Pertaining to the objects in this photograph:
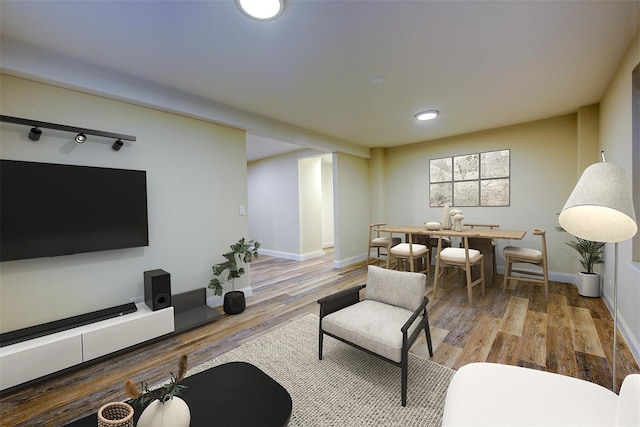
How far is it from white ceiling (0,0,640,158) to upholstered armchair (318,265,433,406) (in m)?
1.84

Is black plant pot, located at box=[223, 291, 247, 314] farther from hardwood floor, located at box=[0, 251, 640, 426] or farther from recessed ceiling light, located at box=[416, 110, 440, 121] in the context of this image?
recessed ceiling light, located at box=[416, 110, 440, 121]

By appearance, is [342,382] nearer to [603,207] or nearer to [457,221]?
[603,207]

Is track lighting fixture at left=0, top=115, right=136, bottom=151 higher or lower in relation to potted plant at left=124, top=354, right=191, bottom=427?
higher

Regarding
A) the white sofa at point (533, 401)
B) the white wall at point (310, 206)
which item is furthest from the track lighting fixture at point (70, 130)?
the white wall at point (310, 206)

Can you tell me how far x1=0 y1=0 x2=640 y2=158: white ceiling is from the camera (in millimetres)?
1689

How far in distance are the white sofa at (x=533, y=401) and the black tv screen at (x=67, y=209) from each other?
289 cm

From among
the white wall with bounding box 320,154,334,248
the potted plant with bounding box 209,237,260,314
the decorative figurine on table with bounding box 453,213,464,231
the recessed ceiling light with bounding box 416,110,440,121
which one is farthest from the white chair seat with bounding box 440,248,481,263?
the white wall with bounding box 320,154,334,248

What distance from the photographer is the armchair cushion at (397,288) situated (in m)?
2.12

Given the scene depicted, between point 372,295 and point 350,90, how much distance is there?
83.0 inches

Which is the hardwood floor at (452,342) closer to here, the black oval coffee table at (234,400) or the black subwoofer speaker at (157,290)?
the black subwoofer speaker at (157,290)

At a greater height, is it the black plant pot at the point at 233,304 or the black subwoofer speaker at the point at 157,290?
the black subwoofer speaker at the point at 157,290

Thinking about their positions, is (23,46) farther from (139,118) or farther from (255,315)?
(255,315)

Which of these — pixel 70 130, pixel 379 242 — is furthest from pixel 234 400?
pixel 379 242

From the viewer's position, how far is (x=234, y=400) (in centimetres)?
130
